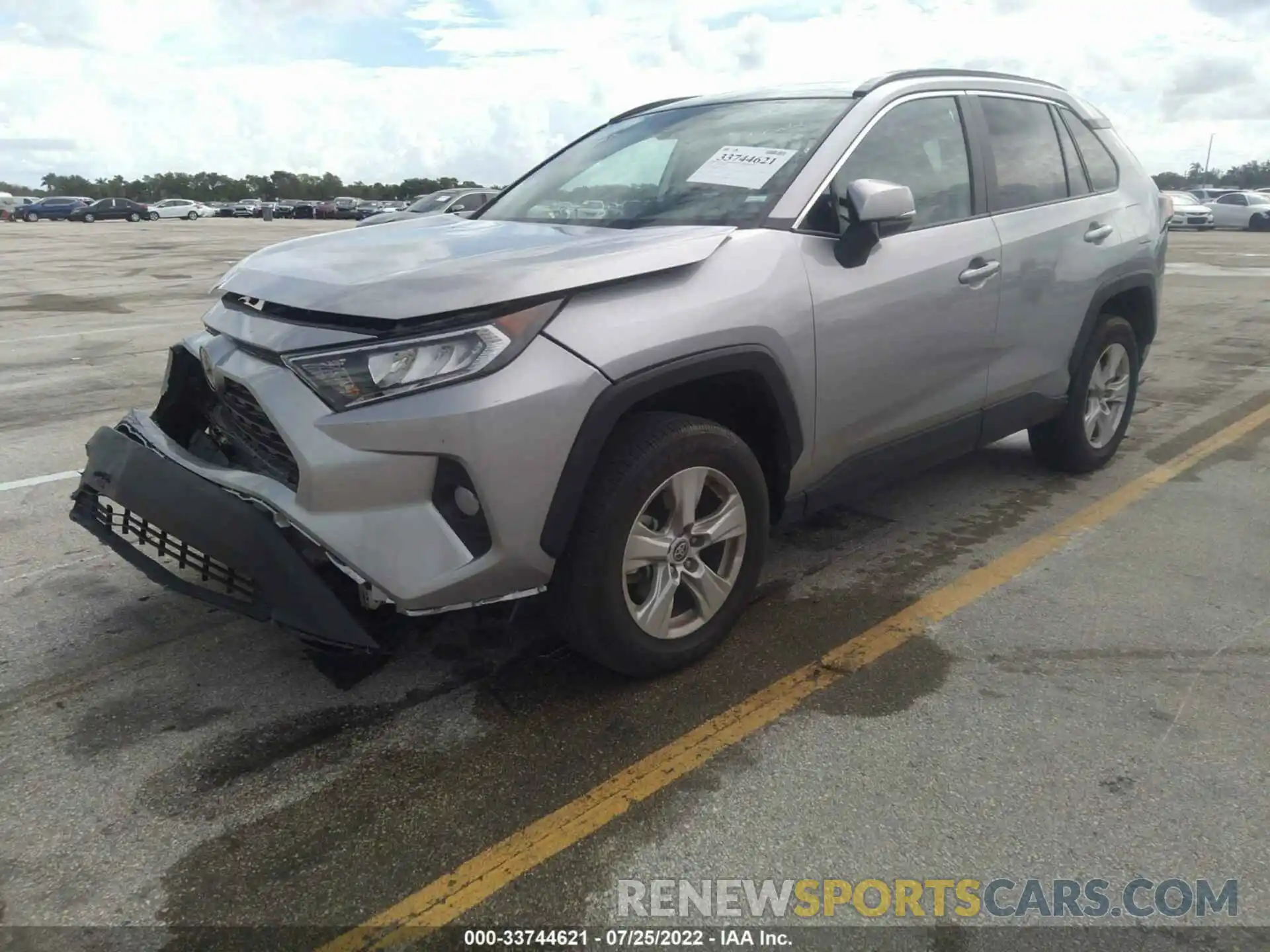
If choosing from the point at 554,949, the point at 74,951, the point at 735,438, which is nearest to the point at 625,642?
the point at 735,438

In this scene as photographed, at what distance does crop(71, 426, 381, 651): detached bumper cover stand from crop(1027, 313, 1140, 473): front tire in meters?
3.66

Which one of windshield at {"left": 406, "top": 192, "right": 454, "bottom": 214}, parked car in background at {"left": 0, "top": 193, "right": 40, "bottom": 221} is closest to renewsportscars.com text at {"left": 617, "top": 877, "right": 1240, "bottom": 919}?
windshield at {"left": 406, "top": 192, "right": 454, "bottom": 214}

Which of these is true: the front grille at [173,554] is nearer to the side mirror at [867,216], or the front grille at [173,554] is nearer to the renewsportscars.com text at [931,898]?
the renewsportscars.com text at [931,898]

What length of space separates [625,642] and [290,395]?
1.15m

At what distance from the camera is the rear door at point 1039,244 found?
4.14m

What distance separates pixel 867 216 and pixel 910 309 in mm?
534

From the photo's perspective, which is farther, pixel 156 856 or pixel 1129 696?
pixel 1129 696

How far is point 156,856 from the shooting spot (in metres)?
2.33

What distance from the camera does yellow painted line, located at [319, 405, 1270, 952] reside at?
2172 millimetres

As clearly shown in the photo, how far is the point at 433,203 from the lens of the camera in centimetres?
2038

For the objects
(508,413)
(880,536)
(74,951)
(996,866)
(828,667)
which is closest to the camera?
(74,951)

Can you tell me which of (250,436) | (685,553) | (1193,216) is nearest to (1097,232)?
(685,553)

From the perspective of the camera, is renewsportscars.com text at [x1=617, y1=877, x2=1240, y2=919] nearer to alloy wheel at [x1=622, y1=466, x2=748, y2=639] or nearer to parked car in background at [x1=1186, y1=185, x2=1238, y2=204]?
alloy wheel at [x1=622, y1=466, x2=748, y2=639]

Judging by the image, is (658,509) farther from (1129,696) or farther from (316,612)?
(1129,696)
